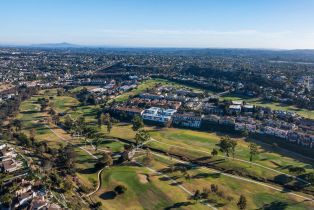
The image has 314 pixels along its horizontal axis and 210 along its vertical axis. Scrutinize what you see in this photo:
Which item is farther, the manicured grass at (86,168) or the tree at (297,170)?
the tree at (297,170)

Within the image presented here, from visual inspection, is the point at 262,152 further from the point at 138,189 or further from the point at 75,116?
the point at 75,116

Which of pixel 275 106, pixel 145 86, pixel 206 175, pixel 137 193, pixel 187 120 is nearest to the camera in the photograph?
pixel 137 193

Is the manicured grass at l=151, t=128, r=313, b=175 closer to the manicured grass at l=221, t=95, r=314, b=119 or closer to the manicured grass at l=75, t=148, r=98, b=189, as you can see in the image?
the manicured grass at l=75, t=148, r=98, b=189

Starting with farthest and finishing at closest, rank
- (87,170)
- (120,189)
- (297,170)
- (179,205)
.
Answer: (87,170) → (297,170) → (120,189) → (179,205)

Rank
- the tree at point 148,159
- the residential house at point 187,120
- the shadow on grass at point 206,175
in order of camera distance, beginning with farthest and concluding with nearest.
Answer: the residential house at point 187,120, the tree at point 148,159, the shadow on grass at point 206,175

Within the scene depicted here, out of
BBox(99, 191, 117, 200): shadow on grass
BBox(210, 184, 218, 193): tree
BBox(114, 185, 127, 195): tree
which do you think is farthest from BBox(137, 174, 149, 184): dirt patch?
BBox(210, 184, 218, 193): tree

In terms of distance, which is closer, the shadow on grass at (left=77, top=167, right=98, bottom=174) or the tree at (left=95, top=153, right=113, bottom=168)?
the shadow on grass at (left=77, top=167, right=98, bottom=174)

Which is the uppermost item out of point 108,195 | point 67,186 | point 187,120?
point 187,120

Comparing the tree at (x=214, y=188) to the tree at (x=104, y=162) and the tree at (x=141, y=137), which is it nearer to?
the tree at (x=104, y=162)

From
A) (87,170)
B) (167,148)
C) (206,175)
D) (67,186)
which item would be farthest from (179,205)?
(167,148)

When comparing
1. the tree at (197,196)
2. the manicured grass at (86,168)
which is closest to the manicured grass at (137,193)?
the tree at (197,196)

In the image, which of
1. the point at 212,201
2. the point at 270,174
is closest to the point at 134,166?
the point at 212,201

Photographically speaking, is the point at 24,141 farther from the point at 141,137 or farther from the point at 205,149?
the point at 205,149
